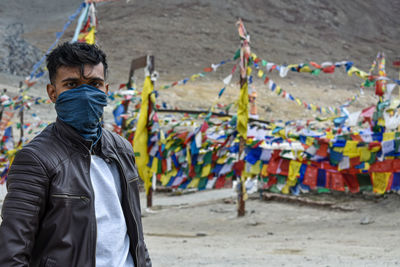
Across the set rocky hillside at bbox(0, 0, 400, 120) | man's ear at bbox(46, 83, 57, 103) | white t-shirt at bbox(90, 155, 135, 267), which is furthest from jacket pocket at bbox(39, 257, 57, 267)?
rocky hillside at bbox(0, 0, 400, 120)

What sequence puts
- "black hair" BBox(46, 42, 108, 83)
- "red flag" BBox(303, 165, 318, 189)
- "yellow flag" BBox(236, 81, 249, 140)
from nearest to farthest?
"black hair" BBox(46, 42, 108, 83), "red flag" BBox(303, 165, 318, 189), "yellow flag" BBox(236, 81, 249, 140)

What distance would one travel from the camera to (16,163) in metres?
1.71

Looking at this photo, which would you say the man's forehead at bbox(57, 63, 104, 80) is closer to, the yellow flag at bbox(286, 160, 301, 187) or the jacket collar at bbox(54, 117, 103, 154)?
the jacket collar at bbox(54, 117, 103, 154)

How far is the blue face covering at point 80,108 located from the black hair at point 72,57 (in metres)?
0.08

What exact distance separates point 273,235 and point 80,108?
558 centimetres

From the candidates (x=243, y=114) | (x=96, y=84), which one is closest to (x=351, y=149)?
(x=243, y=114)

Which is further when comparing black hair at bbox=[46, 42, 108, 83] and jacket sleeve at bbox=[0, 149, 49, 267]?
black hair at bbox=[46, 42, 108, 83]

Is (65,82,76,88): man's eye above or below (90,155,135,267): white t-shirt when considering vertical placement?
above

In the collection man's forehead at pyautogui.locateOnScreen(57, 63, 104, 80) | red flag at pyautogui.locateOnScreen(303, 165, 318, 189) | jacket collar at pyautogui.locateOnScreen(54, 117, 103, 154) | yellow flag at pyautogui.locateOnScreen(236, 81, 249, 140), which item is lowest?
red flag at pyautogui.locateOnScreen(303, 165, 318, 189)

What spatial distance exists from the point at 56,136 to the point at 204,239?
5.33 m

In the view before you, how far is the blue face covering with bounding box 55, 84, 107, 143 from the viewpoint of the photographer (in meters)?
1.87

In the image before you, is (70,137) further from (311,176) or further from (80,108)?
(311,176)

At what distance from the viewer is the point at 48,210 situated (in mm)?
1723

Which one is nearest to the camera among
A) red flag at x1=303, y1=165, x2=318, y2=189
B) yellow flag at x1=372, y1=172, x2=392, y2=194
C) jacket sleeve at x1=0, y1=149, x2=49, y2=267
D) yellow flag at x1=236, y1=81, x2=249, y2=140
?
jacket sleeve at x1=0, y1=149, x2=49, y2=267
